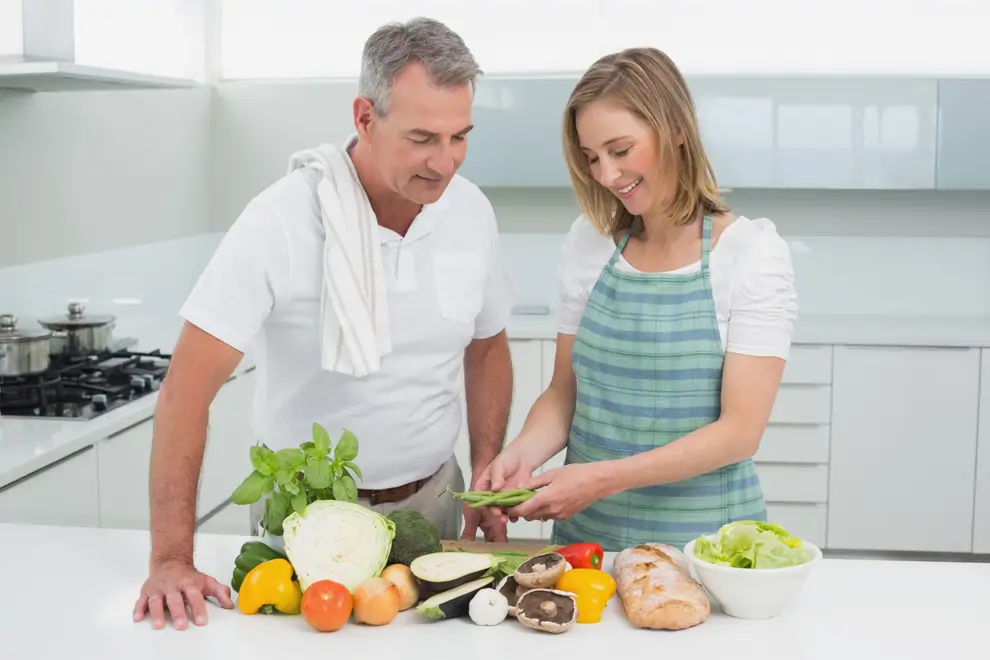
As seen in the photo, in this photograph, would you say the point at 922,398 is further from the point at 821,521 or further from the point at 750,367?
the point at 750,367

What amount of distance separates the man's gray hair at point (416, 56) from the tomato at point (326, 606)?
2.43 feet

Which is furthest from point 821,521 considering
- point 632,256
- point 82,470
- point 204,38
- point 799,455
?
point 204,38

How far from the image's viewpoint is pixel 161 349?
12.5 ft

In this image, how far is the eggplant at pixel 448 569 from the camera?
54.7 inches

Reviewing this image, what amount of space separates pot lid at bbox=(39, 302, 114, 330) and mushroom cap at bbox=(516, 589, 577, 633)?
7.06 feet

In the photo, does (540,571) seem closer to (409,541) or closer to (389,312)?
(409,541)

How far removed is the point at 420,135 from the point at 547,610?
74 cm

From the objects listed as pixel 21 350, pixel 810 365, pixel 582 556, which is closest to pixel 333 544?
pixel 582 556

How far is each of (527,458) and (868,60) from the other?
3.11m

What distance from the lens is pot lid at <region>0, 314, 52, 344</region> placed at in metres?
2.77

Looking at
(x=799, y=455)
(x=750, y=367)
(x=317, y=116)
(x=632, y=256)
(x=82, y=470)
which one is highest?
(x=317, y=116)

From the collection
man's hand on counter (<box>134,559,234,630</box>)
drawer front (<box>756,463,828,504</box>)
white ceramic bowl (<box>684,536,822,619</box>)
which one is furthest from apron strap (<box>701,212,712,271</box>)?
drawer front (<box>756,463,828,504</box>)

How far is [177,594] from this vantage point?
141 cm

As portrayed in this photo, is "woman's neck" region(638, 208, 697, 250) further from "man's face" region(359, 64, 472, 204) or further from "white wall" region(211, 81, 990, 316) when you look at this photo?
"white wall" region(211, 81, 990, 316)
